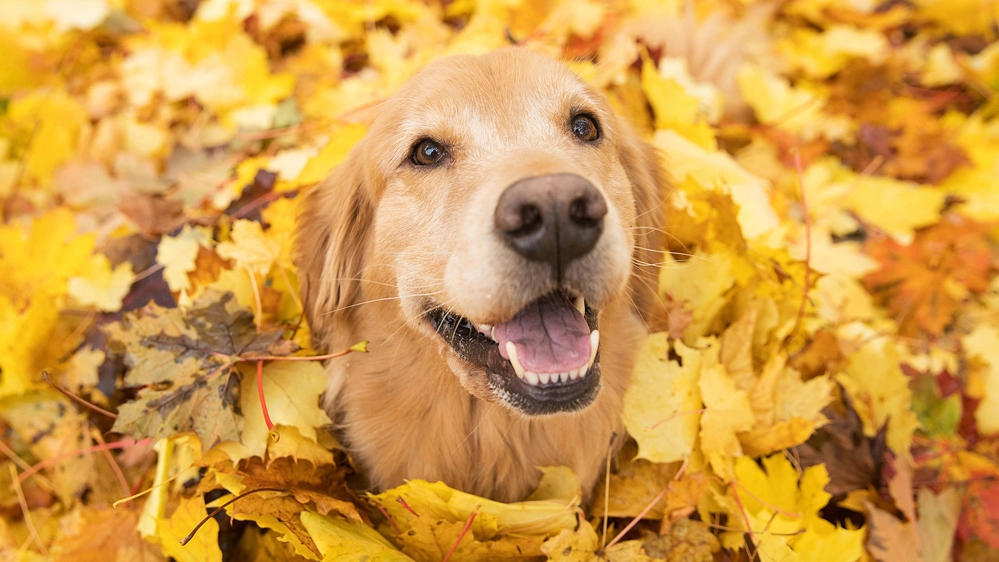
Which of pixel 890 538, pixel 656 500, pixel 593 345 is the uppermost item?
pixel 593 345

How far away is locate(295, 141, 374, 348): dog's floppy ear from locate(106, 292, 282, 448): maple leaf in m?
0.30

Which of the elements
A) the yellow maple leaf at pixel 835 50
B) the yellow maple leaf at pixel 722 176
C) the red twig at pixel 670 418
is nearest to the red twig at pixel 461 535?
the red twig at pixel 670 418

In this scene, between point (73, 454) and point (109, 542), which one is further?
point (73, 454)

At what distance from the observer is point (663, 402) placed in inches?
89.4

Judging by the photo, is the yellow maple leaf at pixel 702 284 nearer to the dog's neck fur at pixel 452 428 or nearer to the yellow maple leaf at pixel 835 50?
the dog's neck fur at pixel 452 428

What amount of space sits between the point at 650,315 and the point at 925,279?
5.05 ft

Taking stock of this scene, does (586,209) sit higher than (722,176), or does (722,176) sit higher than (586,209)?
(586,209)

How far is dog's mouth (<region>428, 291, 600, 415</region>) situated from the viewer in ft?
6.08

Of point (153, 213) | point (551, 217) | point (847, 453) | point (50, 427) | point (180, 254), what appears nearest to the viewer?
point (551, 217)

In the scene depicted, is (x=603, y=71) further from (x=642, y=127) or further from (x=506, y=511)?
(x=506, y=511)

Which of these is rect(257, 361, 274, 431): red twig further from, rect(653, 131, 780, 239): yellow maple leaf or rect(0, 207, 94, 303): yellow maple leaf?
rect(653, 131, 780, 239): yellow maple leaf

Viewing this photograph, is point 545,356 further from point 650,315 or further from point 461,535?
point 650,315

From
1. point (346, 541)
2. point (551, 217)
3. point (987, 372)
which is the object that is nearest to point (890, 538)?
point (987, 372)

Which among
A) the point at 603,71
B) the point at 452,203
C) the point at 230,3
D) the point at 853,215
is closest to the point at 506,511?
the point at 452,203
